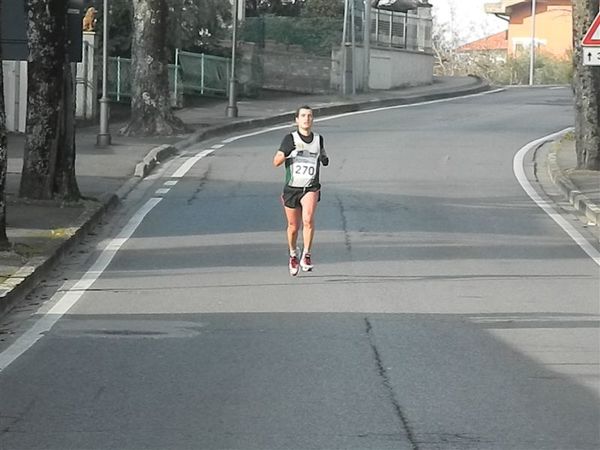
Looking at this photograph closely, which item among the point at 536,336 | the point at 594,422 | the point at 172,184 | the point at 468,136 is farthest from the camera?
the point at 468,136

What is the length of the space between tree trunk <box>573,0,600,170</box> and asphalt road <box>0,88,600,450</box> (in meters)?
3.32

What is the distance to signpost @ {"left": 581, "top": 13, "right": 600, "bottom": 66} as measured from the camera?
18.3 meters

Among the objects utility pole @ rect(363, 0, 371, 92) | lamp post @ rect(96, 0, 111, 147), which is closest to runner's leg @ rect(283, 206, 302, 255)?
lamp post @ rect(96, 0, 111, 147)

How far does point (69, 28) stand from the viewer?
1852 centimetres

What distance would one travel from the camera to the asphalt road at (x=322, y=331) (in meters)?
7.93

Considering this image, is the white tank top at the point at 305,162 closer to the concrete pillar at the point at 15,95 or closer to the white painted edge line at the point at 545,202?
the white painted edge line at the point at 545,202

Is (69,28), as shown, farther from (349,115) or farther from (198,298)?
(349,115)

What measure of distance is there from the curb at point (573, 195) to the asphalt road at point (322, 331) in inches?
28.2

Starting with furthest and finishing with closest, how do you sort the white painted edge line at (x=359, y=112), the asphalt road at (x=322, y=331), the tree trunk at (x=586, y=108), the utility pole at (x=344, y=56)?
1. the utility pole at (x=344, y=56)
2. the white painted edge line at (x=359, y=112)
3. the tree trunk at (x=586, y=108)
4. the asphalt road at (x=322, y=331)

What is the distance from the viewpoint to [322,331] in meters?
11.0

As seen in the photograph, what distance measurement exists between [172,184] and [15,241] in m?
7.18

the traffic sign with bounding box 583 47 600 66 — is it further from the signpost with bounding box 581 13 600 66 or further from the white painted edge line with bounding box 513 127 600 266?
the white painted edge line with bounding box 513 127 600 266

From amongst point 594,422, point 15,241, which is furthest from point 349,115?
point 594,422

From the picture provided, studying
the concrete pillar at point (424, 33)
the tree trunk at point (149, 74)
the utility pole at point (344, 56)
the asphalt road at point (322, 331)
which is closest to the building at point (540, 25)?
the concrete pillar at point (424, 33)
